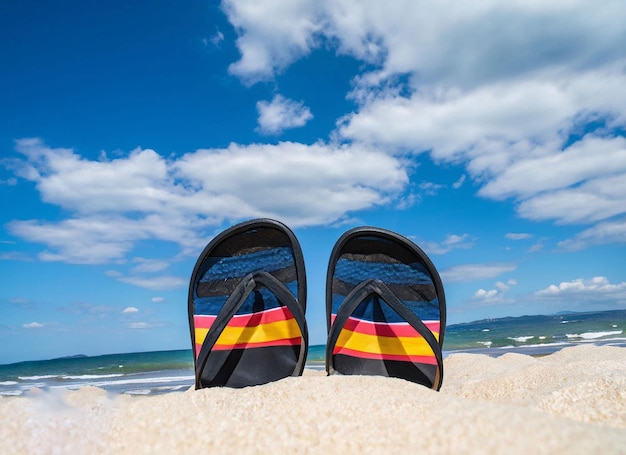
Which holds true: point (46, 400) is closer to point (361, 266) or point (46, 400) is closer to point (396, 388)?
point (396, 388)

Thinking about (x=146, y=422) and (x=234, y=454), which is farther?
(x=146, y=422)

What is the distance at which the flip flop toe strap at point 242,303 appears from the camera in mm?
2240

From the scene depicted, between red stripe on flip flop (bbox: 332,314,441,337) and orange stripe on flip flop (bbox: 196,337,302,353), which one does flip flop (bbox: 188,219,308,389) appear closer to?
orange stripe on flip flop (bbox: 196,337,302,353)

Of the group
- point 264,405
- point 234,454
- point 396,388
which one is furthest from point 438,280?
point 234,454

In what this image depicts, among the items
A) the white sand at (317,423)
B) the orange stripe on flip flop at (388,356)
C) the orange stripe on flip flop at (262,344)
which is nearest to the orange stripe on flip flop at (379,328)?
the orange stripe on flip flop at (388,356)

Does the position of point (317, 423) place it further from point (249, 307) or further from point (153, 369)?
point (153, 369)

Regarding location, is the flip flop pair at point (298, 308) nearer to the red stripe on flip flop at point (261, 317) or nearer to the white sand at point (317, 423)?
the red stripe on flip flop at point (261, 317)

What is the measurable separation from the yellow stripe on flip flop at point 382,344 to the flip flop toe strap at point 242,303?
10.1 inches

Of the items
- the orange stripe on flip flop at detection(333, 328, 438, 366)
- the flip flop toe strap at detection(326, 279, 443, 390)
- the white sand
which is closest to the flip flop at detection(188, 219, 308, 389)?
the flip flop toe strap at detection(326, 279, 443, 390)

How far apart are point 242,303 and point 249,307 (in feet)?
0.32

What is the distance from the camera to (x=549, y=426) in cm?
94

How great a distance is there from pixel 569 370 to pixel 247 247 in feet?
6.52

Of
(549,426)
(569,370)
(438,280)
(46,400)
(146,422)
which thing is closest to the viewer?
(549,426)

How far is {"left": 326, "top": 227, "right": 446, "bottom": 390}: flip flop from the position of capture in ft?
7.95
